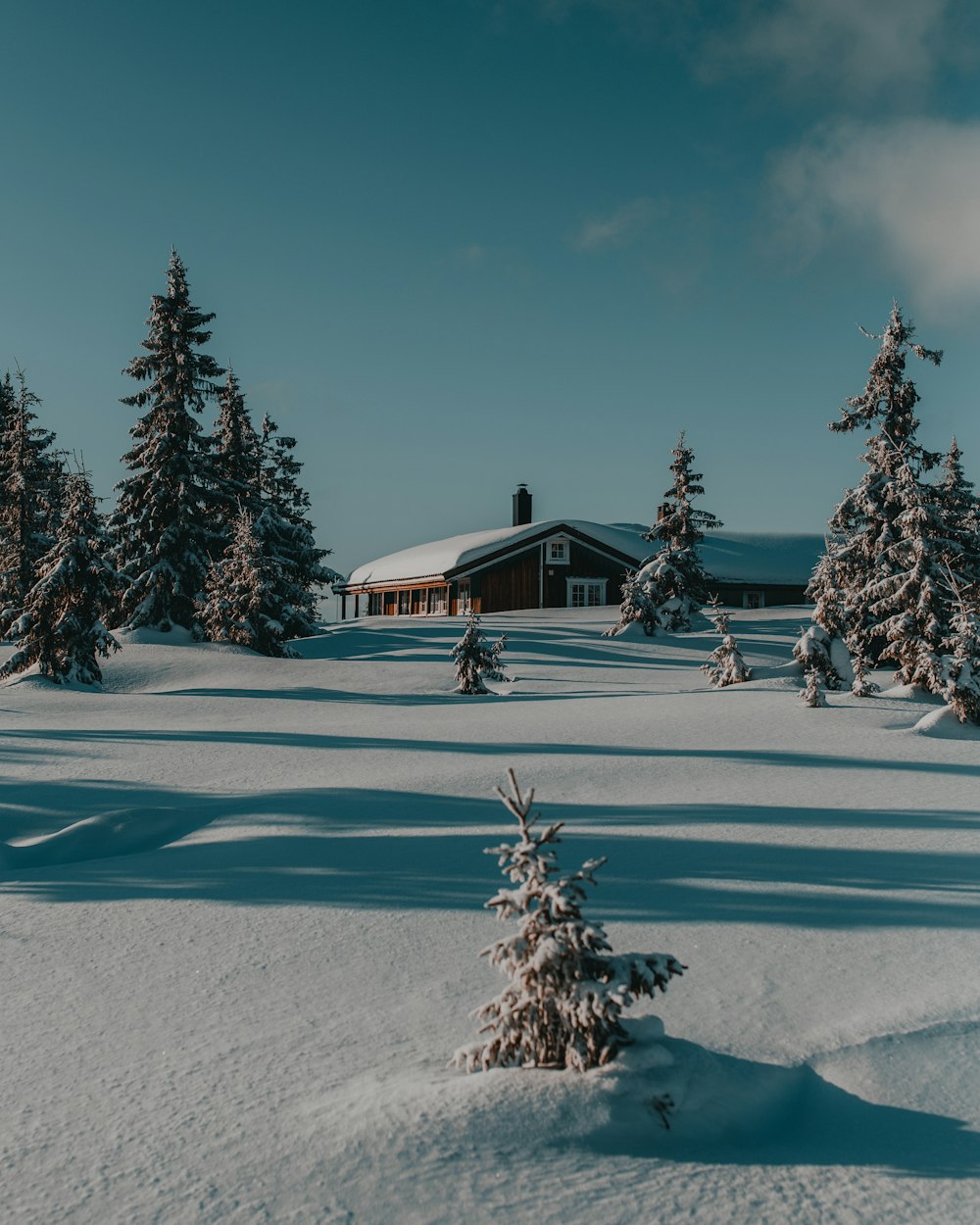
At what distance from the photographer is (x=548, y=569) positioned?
145ft

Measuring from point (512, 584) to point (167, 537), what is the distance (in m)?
17.7

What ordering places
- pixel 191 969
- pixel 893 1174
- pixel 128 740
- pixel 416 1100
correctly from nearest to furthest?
pixel 893 1174 < pixel 416 1100 < pixel 191 969 < pixel 128 740

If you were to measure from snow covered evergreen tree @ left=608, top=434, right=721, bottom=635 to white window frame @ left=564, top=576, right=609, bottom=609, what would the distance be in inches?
291

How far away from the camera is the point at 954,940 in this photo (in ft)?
17.5

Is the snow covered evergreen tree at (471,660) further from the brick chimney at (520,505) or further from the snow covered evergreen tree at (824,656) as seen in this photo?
the brick chimney at (520,505)

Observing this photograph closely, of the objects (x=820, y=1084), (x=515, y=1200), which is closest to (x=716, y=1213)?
(x=515, y=1200)

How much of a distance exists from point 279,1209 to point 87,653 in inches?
784

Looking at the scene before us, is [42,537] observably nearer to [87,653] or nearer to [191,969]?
[87,653]

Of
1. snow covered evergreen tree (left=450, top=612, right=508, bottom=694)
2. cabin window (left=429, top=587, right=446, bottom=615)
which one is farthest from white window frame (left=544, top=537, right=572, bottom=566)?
snow covered evergreen tree (left=450, top=612, right=508, bottom=694)

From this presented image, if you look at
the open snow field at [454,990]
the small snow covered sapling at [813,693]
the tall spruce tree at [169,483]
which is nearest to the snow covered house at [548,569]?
the tall spruce tree at [169,483]

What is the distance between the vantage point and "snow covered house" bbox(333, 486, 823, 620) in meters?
43.3

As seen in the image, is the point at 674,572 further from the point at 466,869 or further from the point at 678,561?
the point at 466,869

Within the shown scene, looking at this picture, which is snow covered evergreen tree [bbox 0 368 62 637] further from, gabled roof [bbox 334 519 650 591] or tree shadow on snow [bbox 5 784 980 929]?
tree shadow on snow [bbox 5 784 980 929]

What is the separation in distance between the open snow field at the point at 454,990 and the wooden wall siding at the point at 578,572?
1290 inches
